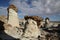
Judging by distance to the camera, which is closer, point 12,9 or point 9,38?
point 9,38

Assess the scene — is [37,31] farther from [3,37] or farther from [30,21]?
[3,37]

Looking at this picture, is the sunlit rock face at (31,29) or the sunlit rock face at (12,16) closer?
the sunlit rock face at (31,29)

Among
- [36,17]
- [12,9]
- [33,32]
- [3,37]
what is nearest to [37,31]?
[33,32]

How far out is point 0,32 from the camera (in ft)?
43.9

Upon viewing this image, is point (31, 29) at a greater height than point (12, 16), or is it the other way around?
point (12, 16)

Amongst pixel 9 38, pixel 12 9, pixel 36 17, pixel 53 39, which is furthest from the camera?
pixel 12 9

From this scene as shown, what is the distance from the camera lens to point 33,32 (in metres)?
12.6

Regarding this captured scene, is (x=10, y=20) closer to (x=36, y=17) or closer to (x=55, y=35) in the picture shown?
(x=36, y=17)

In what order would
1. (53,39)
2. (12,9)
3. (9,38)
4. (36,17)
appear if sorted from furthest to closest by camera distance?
1. (12,9)
2. (36,17)
3. (9,38)
4. (53,39)

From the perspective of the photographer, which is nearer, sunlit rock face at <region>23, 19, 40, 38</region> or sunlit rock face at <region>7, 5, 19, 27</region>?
sunlit rock face at <region>23, 19, 40, 38</region>

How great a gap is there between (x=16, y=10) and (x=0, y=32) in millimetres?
6471

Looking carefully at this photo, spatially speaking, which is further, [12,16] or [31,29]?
[12,16]

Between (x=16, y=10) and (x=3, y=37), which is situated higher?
(x=16, y=10)

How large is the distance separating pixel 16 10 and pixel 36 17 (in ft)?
21.9
